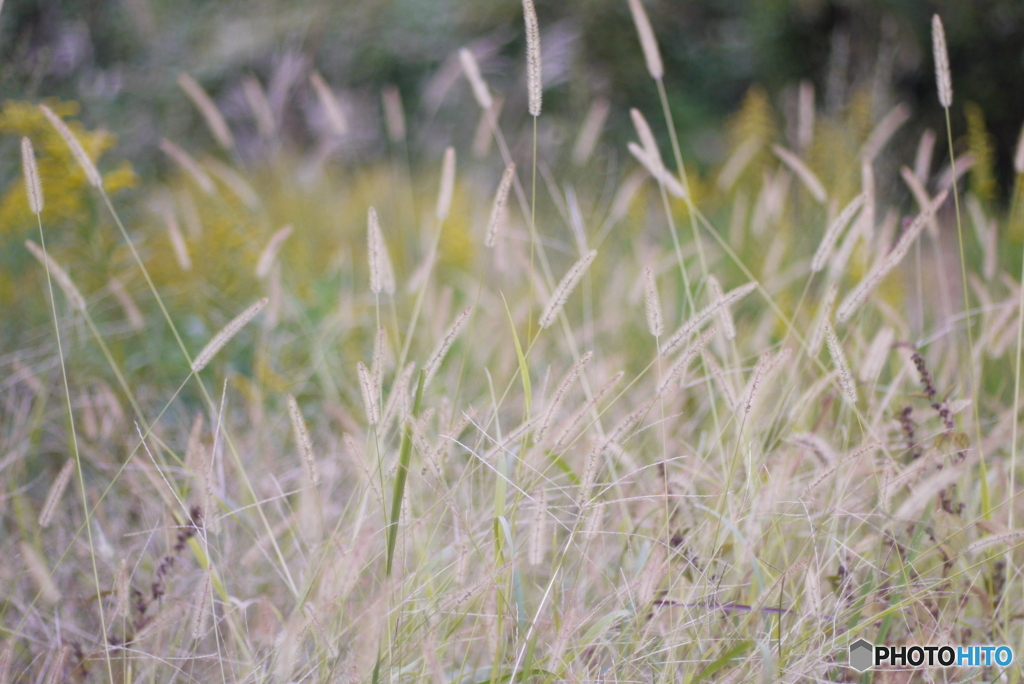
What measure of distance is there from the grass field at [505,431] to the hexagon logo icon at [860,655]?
0.02 m

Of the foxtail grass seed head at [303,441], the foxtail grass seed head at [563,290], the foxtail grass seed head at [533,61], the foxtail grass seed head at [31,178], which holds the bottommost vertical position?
the foxtail grass seed head at [303,441]

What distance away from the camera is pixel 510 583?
1014 millimetres

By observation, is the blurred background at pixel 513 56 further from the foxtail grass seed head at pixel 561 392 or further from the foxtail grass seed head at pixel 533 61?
the foxtail grass seed head at pixel 561 392

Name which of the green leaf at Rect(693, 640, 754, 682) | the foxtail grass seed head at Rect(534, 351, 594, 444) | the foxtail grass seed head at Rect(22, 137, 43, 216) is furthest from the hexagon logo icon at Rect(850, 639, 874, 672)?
the foxtail grass seed head at Rect(22, 137, 43, 216)

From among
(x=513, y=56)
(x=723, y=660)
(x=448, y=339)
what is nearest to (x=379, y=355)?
(x=448, y=339)

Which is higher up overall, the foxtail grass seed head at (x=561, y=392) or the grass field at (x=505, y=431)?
the foxtail grass seed head at (x=561, y=392)

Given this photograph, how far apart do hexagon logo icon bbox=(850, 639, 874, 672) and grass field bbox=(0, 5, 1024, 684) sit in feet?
0.06

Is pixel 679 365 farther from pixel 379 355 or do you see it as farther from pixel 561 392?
pixel 379 355

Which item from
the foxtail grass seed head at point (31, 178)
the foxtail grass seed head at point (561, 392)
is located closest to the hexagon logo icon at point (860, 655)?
the foxtail grass seed head at point (561, 392)

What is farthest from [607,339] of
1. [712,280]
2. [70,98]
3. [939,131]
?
[939,131]

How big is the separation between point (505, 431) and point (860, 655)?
0.97 meters

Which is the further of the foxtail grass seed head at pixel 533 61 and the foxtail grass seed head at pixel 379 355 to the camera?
the foxtail grass seed head at pixel 533 61

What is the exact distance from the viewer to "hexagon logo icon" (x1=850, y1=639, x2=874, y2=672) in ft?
3.38

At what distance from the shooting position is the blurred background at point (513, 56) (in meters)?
4.95
